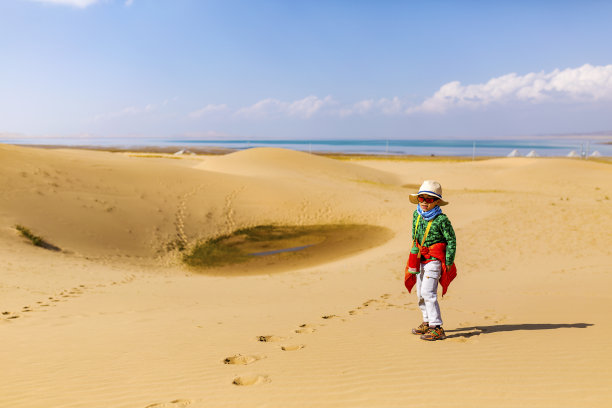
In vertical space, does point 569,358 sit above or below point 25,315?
above

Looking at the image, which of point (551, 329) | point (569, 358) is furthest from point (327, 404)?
point (551, 329)

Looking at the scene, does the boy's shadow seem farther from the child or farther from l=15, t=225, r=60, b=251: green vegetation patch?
l=15, t=225, r=60, b=251: green vegetation patch

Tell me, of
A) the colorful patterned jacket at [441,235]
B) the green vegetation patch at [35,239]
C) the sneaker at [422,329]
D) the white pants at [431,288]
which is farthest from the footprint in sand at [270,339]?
the green vegetation patch at [35,239]

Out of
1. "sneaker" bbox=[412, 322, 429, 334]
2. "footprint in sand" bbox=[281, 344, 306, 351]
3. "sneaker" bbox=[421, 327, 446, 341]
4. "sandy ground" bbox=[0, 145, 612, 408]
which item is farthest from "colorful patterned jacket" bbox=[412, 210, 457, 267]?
"footprint in sand" bbox=[281, 344, 306, 351]

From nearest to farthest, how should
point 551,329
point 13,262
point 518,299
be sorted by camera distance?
point 551,329 < point 518,299 < point 13,262

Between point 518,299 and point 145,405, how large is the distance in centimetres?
659

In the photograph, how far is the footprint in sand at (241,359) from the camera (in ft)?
15.7

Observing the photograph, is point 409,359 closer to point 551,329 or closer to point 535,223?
point 551,329

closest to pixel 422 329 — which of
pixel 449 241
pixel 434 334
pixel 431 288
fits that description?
pixel 434 334

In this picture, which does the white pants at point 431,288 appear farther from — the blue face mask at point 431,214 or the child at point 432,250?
the blue face mask at point 431,214

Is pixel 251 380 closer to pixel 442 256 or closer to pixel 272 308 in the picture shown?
pixel 442 256

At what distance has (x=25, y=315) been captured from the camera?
7.03 meters

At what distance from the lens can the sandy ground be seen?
404cm

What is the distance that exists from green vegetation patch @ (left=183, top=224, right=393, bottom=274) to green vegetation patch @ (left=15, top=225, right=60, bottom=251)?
3.60m
